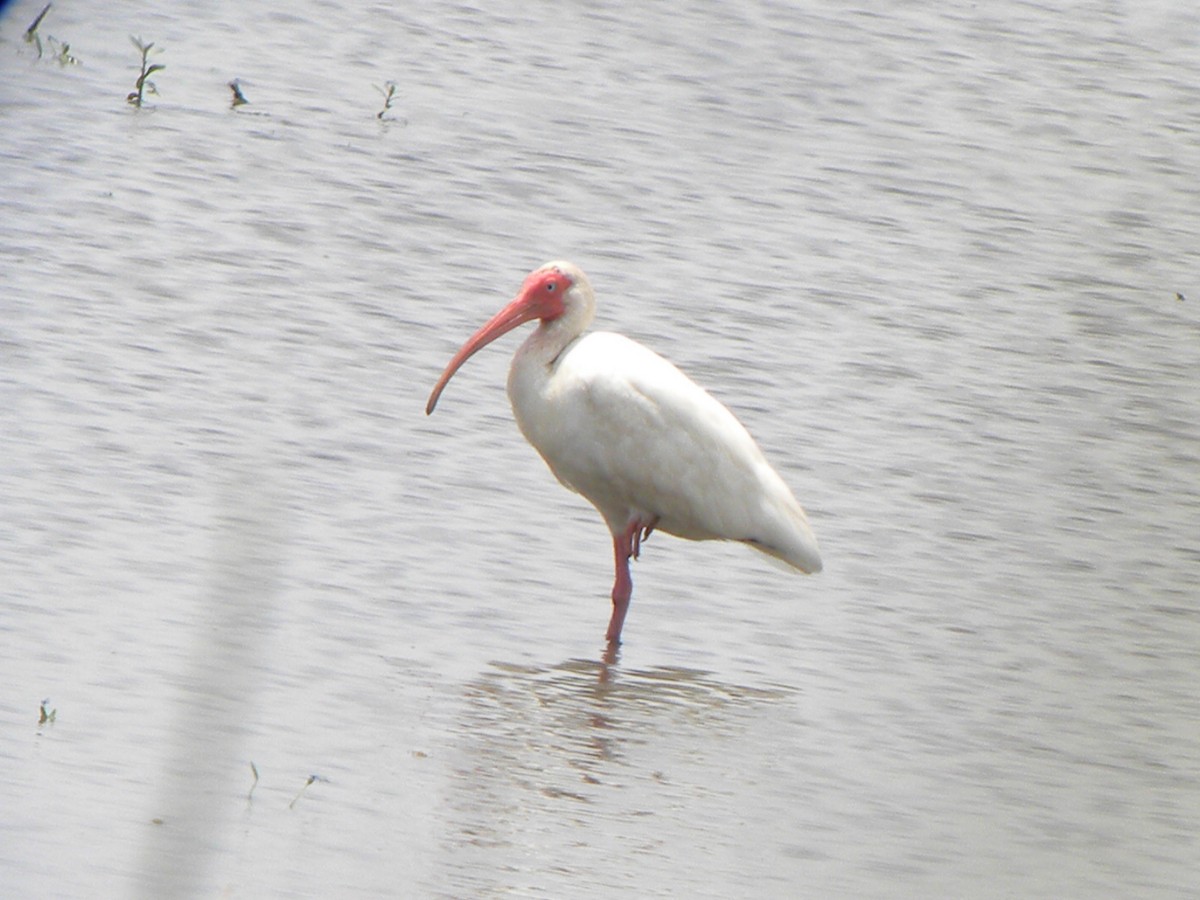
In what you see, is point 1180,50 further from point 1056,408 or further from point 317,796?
point 317,796

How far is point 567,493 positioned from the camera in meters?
7.18

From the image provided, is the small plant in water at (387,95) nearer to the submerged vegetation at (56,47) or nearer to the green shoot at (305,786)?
the submerged vegetation at (56,47)

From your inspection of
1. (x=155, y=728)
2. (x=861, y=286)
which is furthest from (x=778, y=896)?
(x=861, y=286)

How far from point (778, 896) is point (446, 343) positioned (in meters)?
4.29

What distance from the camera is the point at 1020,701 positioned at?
586 cm

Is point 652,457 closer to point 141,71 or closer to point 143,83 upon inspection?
point 143,83

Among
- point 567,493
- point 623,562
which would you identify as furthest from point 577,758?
point 567,493

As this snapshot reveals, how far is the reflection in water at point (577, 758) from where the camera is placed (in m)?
4.40

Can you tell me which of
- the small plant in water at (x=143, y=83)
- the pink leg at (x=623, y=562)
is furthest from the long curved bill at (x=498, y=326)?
the small plant in water at (x=143, y=83)

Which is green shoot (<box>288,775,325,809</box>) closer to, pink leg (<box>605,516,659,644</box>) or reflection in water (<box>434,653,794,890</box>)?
reflection in water (<box>434,653,794,890</box>)

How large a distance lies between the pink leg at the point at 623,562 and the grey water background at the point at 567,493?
7 cm

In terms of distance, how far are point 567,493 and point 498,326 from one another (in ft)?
2.03

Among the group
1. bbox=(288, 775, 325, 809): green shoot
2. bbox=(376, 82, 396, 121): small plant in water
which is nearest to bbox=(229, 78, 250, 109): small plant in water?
bbox=(376, 82, 396, 121): small plant in water

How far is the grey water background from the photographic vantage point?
178 inches
